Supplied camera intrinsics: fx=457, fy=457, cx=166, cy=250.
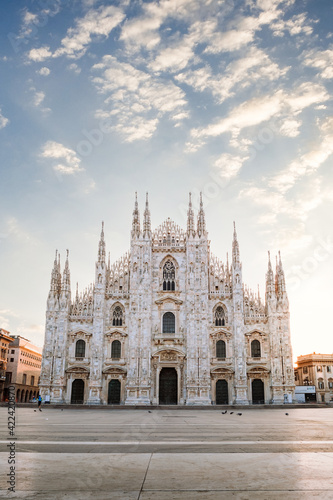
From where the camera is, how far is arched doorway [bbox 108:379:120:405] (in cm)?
4684

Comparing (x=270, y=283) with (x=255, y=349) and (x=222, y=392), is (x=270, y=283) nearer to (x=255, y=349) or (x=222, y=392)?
(x=255, y=349)

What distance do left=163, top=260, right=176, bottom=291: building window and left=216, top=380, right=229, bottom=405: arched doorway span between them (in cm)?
1105

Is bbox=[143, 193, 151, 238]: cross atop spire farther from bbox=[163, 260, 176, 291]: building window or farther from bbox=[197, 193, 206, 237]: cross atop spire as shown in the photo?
bbox=[197, 193, 206, 237]: cross atop spire

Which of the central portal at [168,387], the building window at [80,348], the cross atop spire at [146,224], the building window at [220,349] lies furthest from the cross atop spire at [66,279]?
the building window at [220,349]

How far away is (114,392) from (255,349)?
50.2 feet

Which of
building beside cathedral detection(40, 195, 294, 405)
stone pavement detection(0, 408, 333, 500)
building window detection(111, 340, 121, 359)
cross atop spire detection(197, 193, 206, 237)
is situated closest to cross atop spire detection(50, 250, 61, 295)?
building beside cathedral detection(40, 195, 294, 405)

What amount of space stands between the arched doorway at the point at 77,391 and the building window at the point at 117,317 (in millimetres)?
6891

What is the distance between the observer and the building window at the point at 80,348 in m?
48.1

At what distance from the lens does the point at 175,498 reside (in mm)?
A: 4898

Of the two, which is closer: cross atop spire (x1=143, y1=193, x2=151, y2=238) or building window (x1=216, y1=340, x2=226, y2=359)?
building window (x1=216, y1=340, x2=226, y2=359)

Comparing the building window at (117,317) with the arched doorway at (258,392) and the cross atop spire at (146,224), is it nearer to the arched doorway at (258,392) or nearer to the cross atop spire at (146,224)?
the cross atop spire at (146,224)

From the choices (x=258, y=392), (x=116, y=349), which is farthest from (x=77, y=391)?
(x=258, y=392)

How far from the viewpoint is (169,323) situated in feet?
159

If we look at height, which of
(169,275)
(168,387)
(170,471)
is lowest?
(170,471)
